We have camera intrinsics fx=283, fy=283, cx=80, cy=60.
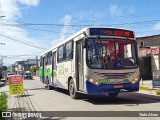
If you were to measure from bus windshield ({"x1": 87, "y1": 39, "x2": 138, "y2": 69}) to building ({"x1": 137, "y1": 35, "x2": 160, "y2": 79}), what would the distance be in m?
18.3

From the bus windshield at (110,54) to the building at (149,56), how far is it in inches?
720

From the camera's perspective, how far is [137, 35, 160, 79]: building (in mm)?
32719

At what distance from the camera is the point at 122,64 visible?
1243 cm

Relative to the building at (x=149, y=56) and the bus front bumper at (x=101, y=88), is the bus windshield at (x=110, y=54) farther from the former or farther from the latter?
the building at (x=149, y=56)

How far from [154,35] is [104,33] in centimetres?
2754

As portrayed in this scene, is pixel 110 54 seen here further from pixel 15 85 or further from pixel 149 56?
pixel 149 56

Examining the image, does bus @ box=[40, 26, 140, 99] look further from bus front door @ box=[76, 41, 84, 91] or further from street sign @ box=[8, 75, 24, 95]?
street sign @ box=[8, 75, 24, 95]

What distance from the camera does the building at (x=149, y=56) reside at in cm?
3272

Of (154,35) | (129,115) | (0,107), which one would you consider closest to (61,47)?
(0,107)

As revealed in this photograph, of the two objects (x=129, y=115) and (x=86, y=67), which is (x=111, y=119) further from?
(x=86, y=67)

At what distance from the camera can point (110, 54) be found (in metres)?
12.4

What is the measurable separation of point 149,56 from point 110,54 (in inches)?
914

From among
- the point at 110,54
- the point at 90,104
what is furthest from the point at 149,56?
the point at 90,104

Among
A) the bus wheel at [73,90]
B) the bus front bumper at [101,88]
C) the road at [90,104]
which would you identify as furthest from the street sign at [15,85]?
the bus front bumper at [101,88]
